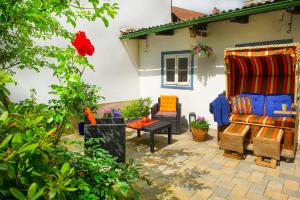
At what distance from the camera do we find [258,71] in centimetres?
650

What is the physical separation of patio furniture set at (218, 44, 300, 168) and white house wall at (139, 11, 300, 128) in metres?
0.61

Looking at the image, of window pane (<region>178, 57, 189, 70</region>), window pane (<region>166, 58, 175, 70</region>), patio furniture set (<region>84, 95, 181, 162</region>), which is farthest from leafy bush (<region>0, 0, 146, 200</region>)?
window pane (<region>166, 58, 175, 70</region>)

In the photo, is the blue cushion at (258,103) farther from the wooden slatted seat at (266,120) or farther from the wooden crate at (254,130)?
the wooden crate at (254,130)

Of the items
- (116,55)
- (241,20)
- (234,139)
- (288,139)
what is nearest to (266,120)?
(288,139)

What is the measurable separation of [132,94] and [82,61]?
Result: 7283 mm

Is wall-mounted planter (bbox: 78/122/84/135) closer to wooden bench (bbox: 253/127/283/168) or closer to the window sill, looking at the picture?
the window sill

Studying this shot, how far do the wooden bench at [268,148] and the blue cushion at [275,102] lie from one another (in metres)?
1.13

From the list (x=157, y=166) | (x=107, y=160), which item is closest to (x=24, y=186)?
(x=107, y=160)

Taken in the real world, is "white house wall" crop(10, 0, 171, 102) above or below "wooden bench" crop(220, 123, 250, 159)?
above

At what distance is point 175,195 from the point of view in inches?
143

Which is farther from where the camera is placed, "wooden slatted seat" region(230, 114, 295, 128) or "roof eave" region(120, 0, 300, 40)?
"wooden slatted seat" region(230, 114, 295, 128)

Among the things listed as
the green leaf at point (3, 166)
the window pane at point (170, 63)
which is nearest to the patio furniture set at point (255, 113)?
the window pane at point (170, 63)

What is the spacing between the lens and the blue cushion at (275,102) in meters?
5.83

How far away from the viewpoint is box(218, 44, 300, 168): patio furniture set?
4.86 meters
